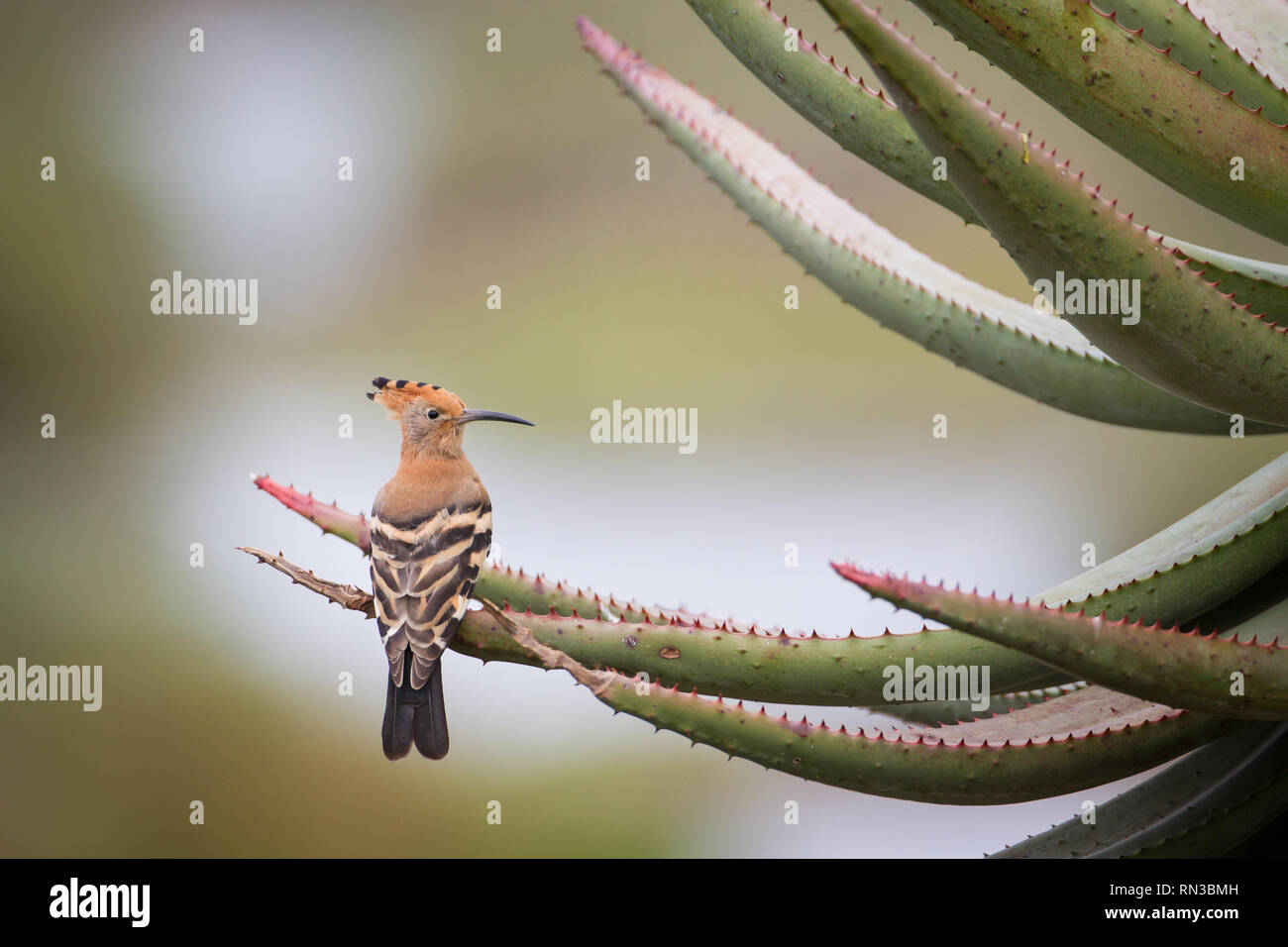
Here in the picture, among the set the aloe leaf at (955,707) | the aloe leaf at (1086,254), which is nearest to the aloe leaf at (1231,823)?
the aloe leaf at (955,707)

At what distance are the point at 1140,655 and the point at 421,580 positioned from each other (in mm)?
940

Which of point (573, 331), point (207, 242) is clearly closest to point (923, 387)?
point (573, 331)

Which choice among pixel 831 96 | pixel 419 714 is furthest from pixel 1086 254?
pixel 419 714

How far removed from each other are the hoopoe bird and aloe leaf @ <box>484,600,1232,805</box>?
52 cm

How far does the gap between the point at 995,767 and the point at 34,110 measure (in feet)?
14.5

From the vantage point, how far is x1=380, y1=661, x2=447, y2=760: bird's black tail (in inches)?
60.7

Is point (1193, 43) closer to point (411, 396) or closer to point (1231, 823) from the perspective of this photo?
point (1231, 823)

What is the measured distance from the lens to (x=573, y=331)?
4.35 metres

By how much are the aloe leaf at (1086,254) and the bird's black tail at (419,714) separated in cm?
97

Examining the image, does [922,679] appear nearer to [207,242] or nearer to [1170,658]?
[1170,658]

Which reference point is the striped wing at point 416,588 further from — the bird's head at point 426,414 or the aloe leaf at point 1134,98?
the aloe leaf at point 1134,98

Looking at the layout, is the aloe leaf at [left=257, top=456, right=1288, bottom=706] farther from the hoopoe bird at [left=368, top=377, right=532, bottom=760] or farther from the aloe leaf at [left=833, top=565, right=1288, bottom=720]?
the hoopoe bird at [left=368, top=377, right=532, bottom=760]

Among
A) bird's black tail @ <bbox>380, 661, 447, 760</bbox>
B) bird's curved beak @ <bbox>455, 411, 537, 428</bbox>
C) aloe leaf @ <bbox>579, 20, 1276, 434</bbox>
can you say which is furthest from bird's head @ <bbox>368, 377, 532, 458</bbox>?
aloe leaf @ <bbox>579, 20, 1276, 434</bbox>

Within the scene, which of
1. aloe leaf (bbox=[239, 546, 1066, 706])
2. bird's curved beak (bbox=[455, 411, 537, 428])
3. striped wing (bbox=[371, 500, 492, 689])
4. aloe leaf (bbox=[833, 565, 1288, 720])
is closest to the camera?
aloe leaf (bbox=[833, 565, 1288, 720])
